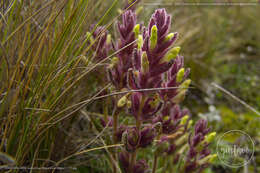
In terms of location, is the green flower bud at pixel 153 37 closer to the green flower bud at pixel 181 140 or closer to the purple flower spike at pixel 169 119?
the purple flower spike at pixel 169 119

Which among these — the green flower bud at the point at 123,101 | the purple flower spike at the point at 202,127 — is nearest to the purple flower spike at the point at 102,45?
the green flower bud at the point at 123,101

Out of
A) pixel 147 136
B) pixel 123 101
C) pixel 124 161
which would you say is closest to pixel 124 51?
pixel 123 101

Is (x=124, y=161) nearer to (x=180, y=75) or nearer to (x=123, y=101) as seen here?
(x=123, y=101)

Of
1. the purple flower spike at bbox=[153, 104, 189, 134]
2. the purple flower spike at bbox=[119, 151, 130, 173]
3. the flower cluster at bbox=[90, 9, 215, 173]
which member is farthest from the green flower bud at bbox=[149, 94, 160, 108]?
the purple flower spike at bbox=[119, 151, 130, 173]

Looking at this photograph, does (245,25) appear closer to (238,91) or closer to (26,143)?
(238,91)

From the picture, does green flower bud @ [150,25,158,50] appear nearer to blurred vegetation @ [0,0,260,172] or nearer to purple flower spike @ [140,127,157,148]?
blurred vegetation @ [0,0,260,172]

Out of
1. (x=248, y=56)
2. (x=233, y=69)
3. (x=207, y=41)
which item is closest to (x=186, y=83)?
(x=207, y=41)

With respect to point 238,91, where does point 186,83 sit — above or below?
above
